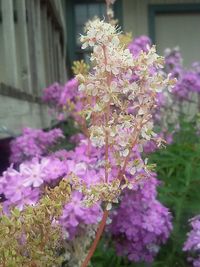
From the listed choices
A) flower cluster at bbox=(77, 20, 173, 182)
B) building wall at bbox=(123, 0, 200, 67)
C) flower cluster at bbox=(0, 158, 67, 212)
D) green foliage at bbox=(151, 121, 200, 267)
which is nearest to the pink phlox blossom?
flower cluster at bbox=(0, 158, 67, 212)

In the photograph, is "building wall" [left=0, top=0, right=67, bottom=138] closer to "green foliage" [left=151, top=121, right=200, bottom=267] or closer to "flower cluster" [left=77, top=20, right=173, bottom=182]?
"green foliage" [left=151, top=121, right=200, bottom=267]

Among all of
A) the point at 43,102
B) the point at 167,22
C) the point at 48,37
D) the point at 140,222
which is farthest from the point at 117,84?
the point at 167,22

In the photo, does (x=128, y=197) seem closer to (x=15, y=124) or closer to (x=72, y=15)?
(x=15, y=124)

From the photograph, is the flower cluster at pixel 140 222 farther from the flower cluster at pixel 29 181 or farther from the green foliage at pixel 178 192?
the flower cluster at pixel 29 181

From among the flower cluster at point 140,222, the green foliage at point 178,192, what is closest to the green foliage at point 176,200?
the green foliage at point 178,192

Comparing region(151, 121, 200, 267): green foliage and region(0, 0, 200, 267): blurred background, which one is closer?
region(151, 121, 200, 267): green foliage

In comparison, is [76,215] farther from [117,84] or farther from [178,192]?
[178,192]

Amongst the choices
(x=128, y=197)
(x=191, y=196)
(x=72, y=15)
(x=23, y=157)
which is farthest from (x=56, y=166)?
(x=72, y=15)
